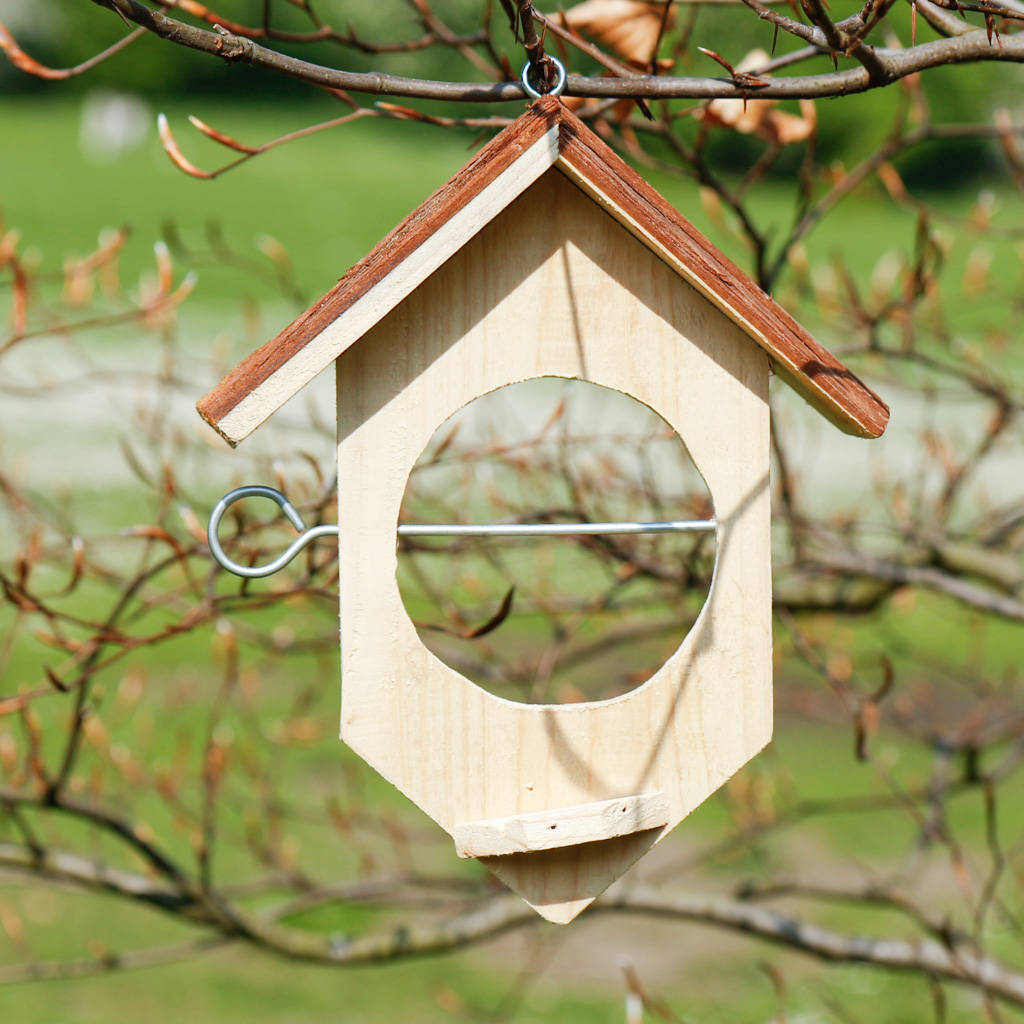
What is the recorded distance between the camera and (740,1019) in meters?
3.38

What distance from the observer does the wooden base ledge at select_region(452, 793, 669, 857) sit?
3.00 feet

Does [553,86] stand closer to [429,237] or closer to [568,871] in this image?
[429,237]

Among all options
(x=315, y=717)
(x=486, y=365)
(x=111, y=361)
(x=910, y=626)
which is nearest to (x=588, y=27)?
(x=486, y=365)

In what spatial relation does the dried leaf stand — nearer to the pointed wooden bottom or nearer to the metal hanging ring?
the metal hanging ring

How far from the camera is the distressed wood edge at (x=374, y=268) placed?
824mm

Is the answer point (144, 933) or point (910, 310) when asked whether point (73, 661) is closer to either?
point (910, 310)

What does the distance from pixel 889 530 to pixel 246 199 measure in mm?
15154

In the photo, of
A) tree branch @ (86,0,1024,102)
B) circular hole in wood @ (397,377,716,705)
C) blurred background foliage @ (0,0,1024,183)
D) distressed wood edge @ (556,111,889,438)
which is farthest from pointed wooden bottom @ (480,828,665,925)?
blurred background foliage @ (0,0,1024,183)

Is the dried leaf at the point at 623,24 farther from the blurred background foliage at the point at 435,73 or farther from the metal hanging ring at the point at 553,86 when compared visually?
the blurred background foliage at the point at 435,73

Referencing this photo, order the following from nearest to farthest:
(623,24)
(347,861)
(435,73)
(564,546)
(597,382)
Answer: (597,382), (623,24), (564,546), (347,861), (435,73)

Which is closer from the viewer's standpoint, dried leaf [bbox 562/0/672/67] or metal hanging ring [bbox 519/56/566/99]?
metal hanging ring [bbox 519/56/566/99]

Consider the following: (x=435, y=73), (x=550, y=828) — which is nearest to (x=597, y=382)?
(x=550, y=828)

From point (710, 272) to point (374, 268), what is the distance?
0.24m

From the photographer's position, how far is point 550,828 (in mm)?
919
